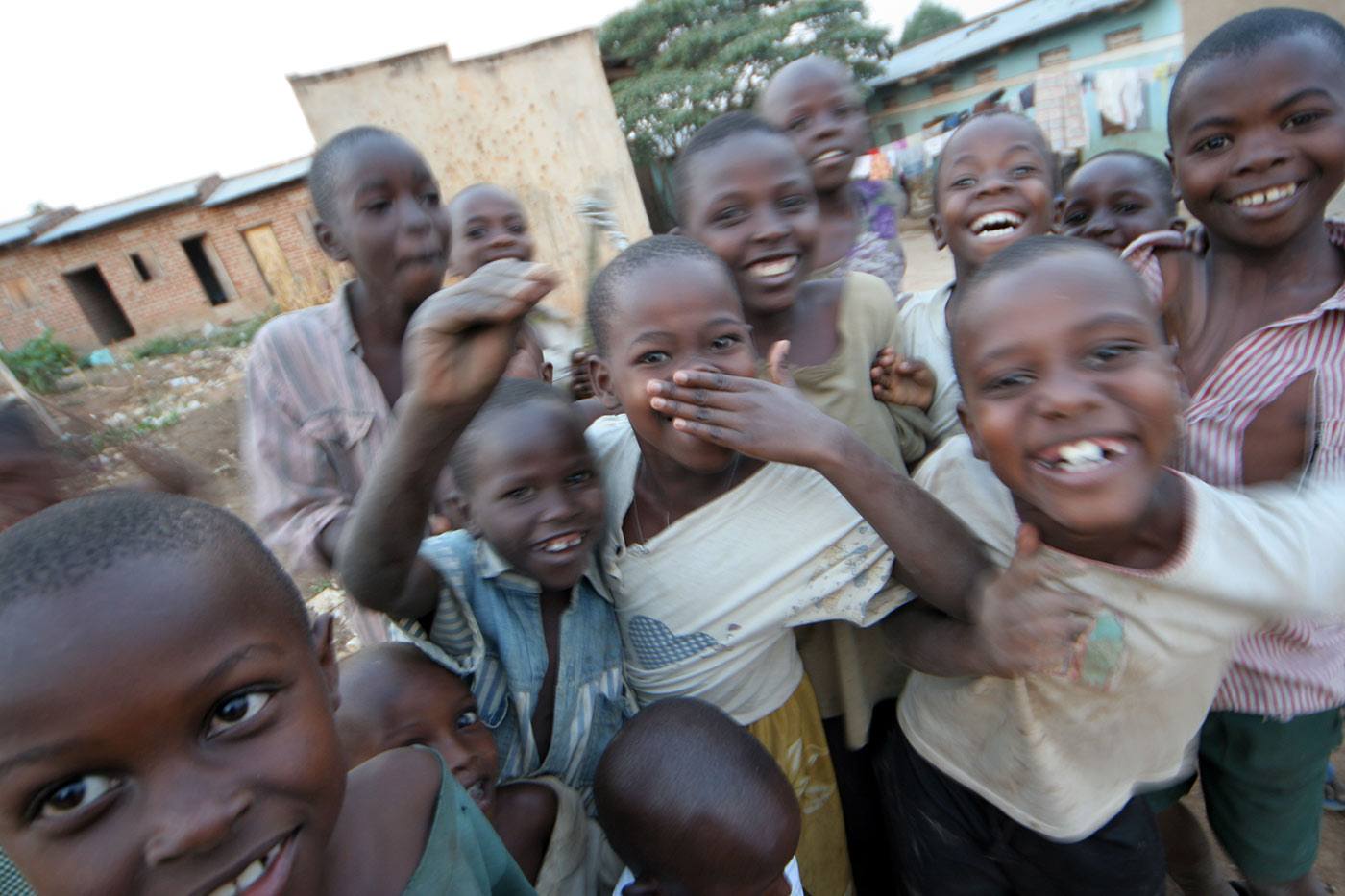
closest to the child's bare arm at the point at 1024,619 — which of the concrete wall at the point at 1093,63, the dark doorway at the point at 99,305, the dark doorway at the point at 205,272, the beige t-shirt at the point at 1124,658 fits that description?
the beige t-shirt at the point at 1124,658

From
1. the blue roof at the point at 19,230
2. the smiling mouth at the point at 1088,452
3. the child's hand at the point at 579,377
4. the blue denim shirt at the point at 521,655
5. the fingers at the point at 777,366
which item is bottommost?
the blue denim shirt at the point at 521,655

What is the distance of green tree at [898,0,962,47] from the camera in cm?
3784

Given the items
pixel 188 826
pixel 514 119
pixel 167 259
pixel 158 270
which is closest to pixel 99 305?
pixel 158 270

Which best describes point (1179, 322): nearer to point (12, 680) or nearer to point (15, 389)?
point (12, 680)

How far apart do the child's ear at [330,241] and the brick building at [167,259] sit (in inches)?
613

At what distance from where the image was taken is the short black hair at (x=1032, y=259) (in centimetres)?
108

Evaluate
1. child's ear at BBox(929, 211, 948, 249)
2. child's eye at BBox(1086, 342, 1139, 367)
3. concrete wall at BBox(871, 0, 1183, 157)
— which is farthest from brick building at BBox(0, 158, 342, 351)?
child's eye at BBox(1086, 342, 1139, 367)

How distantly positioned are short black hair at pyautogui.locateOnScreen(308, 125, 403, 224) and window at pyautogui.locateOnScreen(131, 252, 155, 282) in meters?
18.9

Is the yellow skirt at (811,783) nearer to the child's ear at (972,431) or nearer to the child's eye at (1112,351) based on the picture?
the child's ear at (972,431)

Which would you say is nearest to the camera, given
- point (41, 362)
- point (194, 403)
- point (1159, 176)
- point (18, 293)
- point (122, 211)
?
point (1159, 176)

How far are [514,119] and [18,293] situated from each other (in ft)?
53.0

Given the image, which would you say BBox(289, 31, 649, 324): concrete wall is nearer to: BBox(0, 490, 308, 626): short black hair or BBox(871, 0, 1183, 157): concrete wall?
BBox(0, 490, 308, 626): short black hair

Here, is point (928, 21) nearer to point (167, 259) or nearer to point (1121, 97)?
point (1121, 97)

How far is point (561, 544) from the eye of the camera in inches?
52.3
